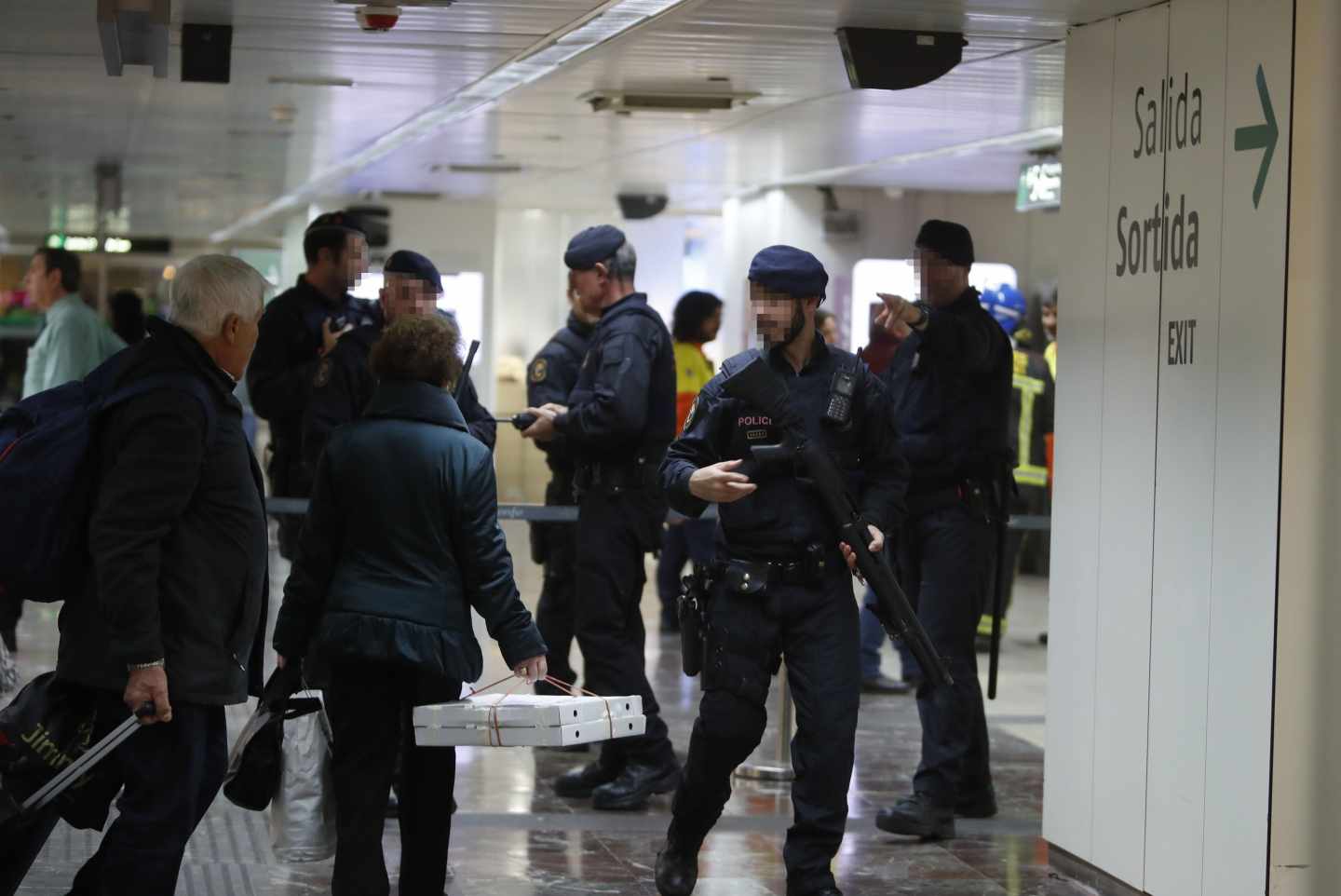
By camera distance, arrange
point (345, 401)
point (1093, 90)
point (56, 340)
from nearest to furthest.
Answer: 1. point (1093, 90)
2. point (345, 401)
3. point (56, 340)

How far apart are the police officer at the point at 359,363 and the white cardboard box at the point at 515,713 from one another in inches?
67.5

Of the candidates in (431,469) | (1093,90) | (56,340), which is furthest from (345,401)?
(56,340)

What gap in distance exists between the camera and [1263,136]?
15.4 ft

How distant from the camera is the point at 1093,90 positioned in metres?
5.61

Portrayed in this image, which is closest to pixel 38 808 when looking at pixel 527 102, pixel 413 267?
pixel 413 267

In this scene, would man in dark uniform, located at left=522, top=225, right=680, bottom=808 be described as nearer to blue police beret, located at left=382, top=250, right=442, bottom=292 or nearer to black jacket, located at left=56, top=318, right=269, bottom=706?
blue police beret, located at left=382, top=250, right=442, bottom=292

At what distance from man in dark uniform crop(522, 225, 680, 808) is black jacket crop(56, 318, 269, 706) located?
235 centimetres

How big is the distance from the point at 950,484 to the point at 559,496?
191 centimetres

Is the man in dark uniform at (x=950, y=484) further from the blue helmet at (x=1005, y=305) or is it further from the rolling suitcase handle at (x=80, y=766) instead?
the blue helmet at (x=1005, y=305)

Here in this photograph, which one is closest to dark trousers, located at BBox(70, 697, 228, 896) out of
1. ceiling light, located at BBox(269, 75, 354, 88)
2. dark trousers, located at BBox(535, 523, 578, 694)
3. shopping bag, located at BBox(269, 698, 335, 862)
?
shopping bag, located at BBox(269, 698, 335, 862)

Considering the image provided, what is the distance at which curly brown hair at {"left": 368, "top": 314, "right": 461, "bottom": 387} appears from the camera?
178 inches

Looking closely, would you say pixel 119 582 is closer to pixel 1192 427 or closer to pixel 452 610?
pixel 452 610

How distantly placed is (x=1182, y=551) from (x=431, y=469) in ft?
6.87

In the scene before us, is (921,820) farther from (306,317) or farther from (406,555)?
(306,317)
